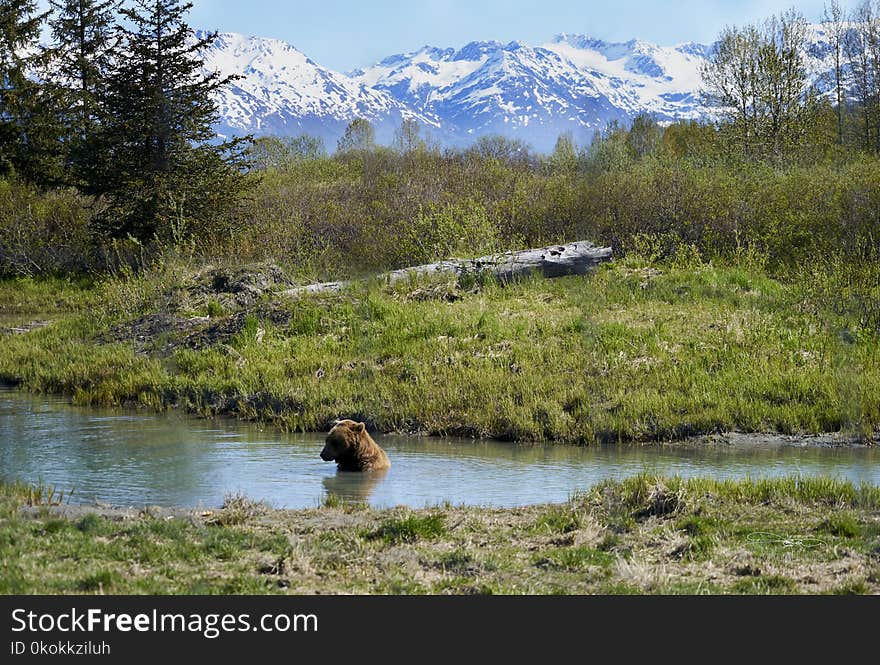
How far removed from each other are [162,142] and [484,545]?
87.6 ft

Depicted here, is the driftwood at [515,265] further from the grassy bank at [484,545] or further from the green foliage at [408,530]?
the green foliage at [408,530]

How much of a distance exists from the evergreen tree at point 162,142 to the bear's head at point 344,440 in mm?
19685

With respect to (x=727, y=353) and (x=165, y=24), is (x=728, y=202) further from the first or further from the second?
(x=165, y=24)

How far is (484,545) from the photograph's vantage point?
26.8 ft

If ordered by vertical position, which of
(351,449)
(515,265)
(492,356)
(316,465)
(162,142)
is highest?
(162,142)

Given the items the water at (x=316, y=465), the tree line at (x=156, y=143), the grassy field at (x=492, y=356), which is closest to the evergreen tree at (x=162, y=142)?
the tree line at (x=156, y=143)

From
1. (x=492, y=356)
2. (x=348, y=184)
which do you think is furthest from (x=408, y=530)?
(x=348, y=184)

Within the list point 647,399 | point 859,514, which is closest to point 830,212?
point 647,399

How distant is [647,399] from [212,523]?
26.6ft

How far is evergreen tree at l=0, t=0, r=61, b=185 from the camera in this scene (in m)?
42.4

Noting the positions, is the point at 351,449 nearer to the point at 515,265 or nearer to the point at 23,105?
the point at 515,265

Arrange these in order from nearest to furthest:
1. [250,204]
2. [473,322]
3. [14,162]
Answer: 1. [473,322]
2. [250,204]
3. [14,162]

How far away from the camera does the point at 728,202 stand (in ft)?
93.1

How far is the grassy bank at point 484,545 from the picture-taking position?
6.82 meters
